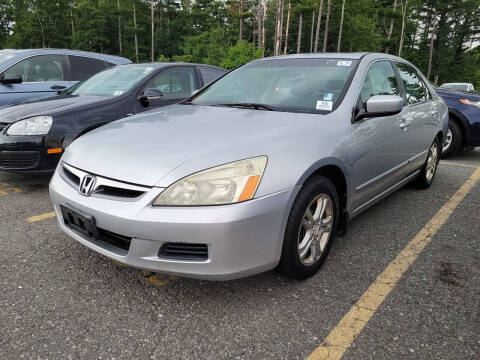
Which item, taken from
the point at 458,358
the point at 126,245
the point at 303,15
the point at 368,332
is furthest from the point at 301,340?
the point at 303,15

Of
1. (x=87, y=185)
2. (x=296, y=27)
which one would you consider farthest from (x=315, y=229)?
(x=296, y=27)

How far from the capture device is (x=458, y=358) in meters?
1.70

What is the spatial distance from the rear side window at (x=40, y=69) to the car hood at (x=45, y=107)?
168cm

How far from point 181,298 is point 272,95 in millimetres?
1624

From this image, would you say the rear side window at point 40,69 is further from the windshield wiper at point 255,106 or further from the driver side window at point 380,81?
the driver side window at point 380,81

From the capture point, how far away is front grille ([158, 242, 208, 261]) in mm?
1840

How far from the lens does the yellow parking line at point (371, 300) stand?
176 centimetres

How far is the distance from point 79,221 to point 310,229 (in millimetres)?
1327

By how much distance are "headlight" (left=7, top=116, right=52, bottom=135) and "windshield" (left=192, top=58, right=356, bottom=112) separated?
1.59 metres

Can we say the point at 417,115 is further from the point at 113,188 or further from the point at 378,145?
the point at 113,188

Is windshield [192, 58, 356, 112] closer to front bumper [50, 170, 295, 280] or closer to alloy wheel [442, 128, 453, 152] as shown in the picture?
front bumper [50, 170, 295, 280]

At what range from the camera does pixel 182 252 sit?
6.09ft

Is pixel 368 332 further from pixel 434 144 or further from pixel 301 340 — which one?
pixel 434 144

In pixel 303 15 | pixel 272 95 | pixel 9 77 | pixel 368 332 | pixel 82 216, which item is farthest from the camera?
pixel 303 15
